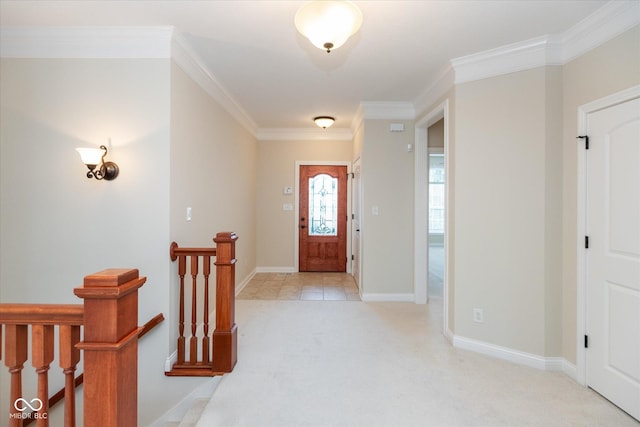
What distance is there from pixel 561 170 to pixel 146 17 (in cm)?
334

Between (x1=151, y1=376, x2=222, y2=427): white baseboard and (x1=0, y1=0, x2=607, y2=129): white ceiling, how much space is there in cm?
264

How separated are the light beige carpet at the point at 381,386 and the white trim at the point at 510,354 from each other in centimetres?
7

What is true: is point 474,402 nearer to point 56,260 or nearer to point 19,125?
point 56,260

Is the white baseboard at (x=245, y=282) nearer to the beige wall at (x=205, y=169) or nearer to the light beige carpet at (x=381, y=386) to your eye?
the beige wall at (x=205, y=169)

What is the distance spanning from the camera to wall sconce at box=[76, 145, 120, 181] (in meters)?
2.38

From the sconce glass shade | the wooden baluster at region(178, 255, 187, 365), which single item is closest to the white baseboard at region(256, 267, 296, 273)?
the wooden baluster at region(178, 255, 187, 365)

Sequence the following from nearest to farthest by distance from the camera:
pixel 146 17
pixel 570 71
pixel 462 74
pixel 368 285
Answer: pixel 146 17 < pixel 570 71 < pixel 462 74 < pixel 368 285

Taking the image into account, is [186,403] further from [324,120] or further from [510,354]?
[324,120]

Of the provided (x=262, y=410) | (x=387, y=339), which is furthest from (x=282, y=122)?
(x=262, y=410)

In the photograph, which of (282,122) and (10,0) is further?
(282,122)

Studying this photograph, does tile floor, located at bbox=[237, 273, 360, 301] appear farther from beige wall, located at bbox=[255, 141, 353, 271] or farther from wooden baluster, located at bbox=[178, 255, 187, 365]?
wooden baluster, located at bbox=[178, 255, 187, 365]

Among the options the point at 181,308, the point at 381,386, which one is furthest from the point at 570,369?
the point at 181,308

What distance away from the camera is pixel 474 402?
7.04 ft

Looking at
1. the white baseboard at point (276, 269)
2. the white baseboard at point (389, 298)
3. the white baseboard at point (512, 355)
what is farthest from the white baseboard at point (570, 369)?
the white baseboard at point (276, 269)
